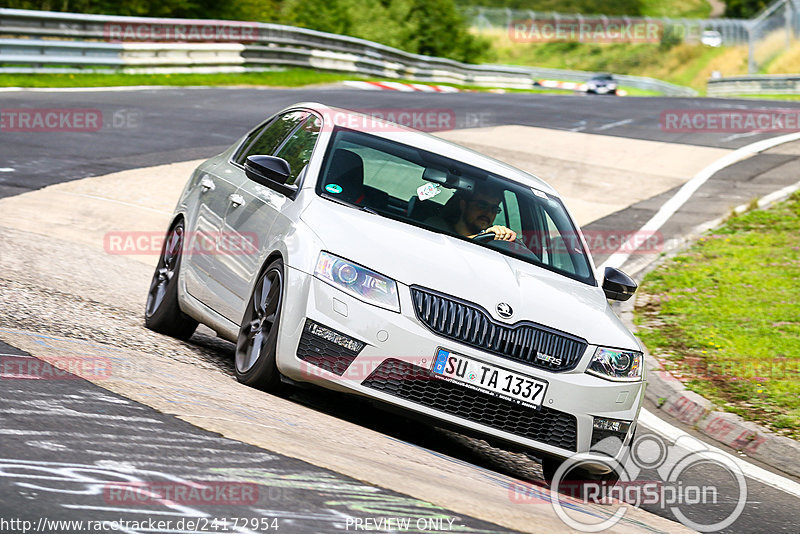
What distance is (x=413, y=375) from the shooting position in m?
5.86

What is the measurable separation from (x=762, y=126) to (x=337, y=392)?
72.3 feet

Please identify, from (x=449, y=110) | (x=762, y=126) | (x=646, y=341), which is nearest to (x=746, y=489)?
(x=646, y=341)

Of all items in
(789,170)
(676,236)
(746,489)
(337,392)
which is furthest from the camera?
(789,170)

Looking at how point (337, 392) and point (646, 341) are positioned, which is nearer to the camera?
point (337, 392)

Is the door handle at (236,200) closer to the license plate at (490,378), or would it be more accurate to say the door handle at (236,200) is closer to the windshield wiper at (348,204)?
the windshield wiper at (348,204)

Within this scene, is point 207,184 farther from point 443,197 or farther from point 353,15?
point 353,15

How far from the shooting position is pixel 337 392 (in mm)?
6043

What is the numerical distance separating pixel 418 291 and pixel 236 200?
6.49 ft

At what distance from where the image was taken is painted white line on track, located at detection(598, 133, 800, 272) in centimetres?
1386

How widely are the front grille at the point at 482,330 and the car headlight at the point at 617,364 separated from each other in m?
0.24

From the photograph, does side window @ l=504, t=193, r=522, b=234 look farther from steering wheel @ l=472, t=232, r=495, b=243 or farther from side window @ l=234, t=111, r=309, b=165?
side window @ l=234, t=111, r=309, b=165

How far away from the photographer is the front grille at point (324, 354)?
5918mm

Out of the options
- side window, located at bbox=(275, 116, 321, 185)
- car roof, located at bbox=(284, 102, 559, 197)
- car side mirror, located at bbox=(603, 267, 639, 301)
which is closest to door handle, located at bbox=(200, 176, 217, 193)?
side window, located at bbox=(275, 116, 321, 185)

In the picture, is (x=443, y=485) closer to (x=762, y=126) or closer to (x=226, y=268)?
(x=226, y=268)
